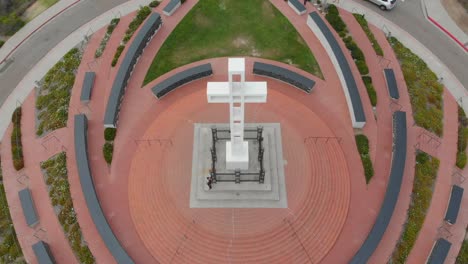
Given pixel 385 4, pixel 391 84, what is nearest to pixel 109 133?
pixel 391 84

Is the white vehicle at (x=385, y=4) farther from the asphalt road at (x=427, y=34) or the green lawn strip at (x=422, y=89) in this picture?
the green lawn strip at (x=422, y=89)

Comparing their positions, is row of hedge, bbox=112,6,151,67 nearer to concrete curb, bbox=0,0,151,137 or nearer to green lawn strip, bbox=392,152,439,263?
concrete curb, bbox=0,0,151,137

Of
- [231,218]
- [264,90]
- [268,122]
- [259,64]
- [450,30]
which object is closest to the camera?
[264,90]

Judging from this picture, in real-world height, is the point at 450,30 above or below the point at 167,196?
above

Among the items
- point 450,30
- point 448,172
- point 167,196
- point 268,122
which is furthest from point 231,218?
point 450,30

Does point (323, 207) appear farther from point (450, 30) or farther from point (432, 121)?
point (450, 30)

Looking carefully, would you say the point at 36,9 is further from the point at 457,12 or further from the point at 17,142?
the point at 457,12
